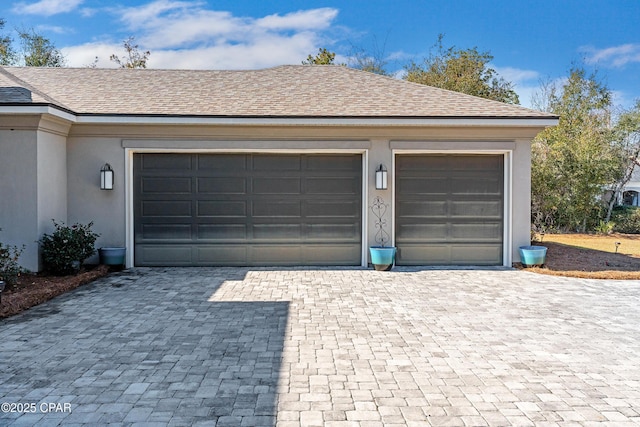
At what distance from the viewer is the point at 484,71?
996 inches

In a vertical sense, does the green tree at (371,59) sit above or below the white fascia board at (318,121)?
above

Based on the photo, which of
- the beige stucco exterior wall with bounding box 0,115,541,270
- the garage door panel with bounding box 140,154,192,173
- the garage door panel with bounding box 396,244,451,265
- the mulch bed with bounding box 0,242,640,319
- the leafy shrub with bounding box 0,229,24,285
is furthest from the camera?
the garage door panel with bounding box 396,244,451,265

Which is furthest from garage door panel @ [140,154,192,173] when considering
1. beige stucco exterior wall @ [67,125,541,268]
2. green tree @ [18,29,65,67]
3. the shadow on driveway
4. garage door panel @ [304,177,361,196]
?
green tree @ [18,29,65,67]

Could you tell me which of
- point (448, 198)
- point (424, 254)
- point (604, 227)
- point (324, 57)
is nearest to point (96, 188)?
point (424, 254)

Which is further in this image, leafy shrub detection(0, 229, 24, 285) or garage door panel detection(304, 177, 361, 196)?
garage door panel detection(304, 177, 361, 196)

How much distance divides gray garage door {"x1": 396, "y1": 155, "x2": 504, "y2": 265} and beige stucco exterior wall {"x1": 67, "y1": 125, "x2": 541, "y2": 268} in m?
0.27

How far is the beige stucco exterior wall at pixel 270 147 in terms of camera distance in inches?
381

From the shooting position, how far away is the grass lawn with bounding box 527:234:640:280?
364 inches

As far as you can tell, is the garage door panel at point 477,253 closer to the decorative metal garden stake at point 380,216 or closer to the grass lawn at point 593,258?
the grass lawn at point 593,258

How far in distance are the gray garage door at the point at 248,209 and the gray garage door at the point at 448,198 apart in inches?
40.7

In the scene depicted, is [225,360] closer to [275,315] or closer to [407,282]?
[275,315]

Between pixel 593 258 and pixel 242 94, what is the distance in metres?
9.11

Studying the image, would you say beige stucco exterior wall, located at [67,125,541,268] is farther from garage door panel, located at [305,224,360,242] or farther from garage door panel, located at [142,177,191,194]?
garage door panel, located at [142,177,191,194]

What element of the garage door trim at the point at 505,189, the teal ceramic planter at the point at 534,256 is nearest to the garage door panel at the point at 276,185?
the garage door trim at the point at 505,189
